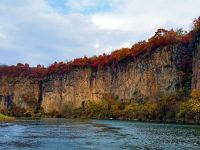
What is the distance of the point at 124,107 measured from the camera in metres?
111

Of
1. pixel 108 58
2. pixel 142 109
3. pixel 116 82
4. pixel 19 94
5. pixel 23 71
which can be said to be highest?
pixel 108 58

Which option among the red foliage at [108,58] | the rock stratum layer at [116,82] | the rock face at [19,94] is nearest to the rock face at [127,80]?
the rock stratum layer at [116,82]

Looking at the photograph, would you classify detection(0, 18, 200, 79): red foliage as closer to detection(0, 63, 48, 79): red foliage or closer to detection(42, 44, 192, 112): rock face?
detection(0, 63, 48, 79): red foliage

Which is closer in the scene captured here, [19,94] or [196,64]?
[196,64]

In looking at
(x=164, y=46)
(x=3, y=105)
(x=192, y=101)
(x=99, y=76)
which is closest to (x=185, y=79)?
(x=164, y=46)

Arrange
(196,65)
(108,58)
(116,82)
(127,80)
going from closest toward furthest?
(196,65)
(127,80)
(116,82)
(108,58)

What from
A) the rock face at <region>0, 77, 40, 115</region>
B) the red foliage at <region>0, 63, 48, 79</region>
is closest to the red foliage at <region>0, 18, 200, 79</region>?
the red foliage at <region>0, 63, 48, 79</region>

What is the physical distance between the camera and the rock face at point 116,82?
319 ft

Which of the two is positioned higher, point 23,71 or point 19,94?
point 23,71

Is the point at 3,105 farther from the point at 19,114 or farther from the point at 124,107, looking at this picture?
the point at 124,107

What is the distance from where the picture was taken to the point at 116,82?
4783 inches

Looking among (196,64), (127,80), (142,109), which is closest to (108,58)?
(127,80)

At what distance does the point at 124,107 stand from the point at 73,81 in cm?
2781

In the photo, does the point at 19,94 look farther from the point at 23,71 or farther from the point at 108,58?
the point at 108,58
